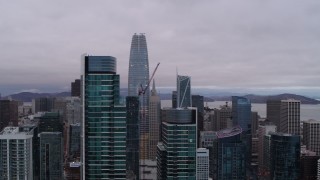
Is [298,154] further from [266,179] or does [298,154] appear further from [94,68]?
[94,68]

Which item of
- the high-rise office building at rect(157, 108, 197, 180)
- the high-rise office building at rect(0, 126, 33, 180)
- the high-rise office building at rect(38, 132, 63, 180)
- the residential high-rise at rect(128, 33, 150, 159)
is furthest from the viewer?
the residential high-rise at rect(128, 33, 150, 159)

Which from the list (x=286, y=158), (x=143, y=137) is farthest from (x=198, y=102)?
(x=286, y=158)

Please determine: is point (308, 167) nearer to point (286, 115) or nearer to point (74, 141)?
point (286, 115)

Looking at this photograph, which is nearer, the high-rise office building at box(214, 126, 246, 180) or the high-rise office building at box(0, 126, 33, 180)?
the high-rise office building at box(0, 126, 33, 180)

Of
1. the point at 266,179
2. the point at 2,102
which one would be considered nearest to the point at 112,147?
A: the point at 266,179

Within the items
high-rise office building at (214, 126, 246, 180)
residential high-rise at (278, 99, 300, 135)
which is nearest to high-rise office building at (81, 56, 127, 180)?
high-rise office building at (214, 126, 246, 180)

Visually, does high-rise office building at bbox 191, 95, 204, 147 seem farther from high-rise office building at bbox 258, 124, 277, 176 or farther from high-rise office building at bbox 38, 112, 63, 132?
high-rise office building at bbox 38, 112, 63, 132
